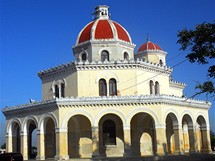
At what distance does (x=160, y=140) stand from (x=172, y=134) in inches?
251

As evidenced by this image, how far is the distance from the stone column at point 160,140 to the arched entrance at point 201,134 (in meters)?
8.46

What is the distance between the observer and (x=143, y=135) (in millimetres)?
39438

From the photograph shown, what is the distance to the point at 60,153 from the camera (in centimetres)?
3525


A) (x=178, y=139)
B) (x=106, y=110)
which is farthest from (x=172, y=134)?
(x=106, y=110)

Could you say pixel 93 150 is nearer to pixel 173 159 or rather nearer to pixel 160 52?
pixel 173 159

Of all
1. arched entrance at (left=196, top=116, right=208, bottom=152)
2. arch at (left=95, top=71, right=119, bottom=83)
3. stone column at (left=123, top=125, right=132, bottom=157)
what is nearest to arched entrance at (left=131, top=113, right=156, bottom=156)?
stone column at (left=123, top=125, right=132, bottom=157)

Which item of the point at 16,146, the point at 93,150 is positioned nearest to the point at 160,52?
the point at 93,150

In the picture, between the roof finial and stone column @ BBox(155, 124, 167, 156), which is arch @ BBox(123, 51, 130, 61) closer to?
the roof finial

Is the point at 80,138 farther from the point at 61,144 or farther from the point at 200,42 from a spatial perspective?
the point at 200,42

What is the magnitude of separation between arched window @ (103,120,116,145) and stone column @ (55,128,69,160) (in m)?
4.90

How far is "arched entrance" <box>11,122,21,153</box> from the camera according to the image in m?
42.7

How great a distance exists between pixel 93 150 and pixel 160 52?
19.7 m

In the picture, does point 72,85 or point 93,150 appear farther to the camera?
point 72,85

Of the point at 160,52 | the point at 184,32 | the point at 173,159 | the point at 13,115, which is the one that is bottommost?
the point at 173,159
